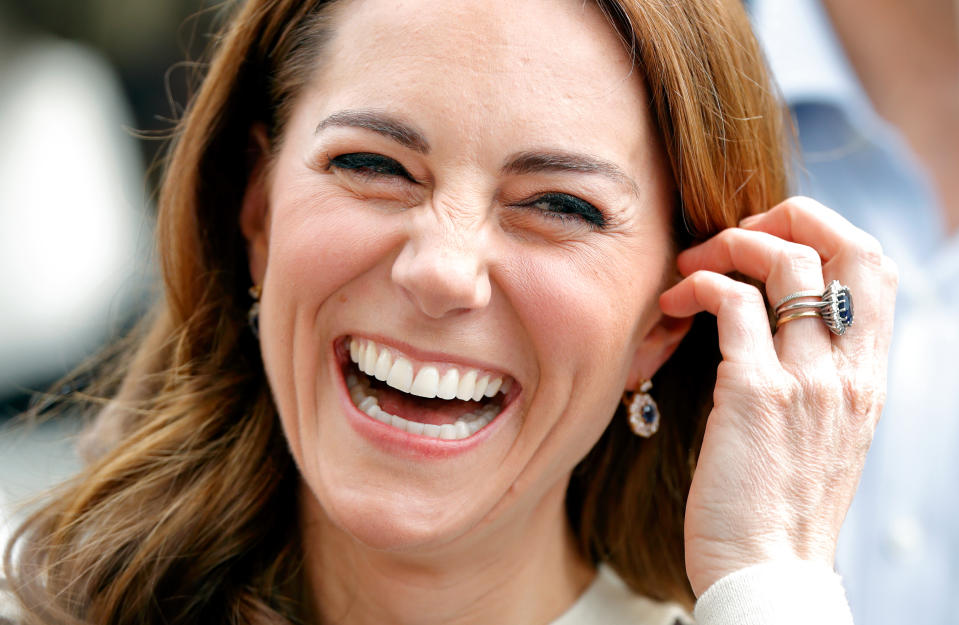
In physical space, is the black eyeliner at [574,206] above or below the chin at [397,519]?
above

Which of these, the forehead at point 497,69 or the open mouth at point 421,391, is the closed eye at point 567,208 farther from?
the open mouth at point 421,391

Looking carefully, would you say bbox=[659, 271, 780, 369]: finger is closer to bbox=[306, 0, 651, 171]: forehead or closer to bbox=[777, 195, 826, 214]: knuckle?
bbox=[777, 195, 826, 214]: knuckle

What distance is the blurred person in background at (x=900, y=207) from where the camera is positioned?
3088 mm

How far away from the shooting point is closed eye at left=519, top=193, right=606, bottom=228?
6.45 ft

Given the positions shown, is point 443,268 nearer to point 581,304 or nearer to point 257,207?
point 581,304

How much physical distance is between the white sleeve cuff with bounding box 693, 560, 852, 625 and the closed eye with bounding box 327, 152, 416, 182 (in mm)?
973

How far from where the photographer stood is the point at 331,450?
199 cm

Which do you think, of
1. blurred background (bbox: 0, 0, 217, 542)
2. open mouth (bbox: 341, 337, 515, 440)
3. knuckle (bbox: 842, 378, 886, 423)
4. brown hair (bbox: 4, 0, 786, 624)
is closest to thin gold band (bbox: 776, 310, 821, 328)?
knuckle (bbox: 842, 378, 886, 423)

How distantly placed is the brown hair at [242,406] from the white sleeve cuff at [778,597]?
1.88 feet

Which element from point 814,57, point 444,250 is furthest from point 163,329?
point 814,57

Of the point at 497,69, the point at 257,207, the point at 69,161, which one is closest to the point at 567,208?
the point at 497,69

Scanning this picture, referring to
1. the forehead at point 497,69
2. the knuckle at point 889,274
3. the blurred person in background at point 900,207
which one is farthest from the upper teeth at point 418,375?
the blurred person in background at point 900,207

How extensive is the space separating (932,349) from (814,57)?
99 cm

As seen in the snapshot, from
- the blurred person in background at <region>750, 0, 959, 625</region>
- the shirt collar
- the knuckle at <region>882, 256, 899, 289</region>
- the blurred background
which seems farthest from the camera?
the blurred background
